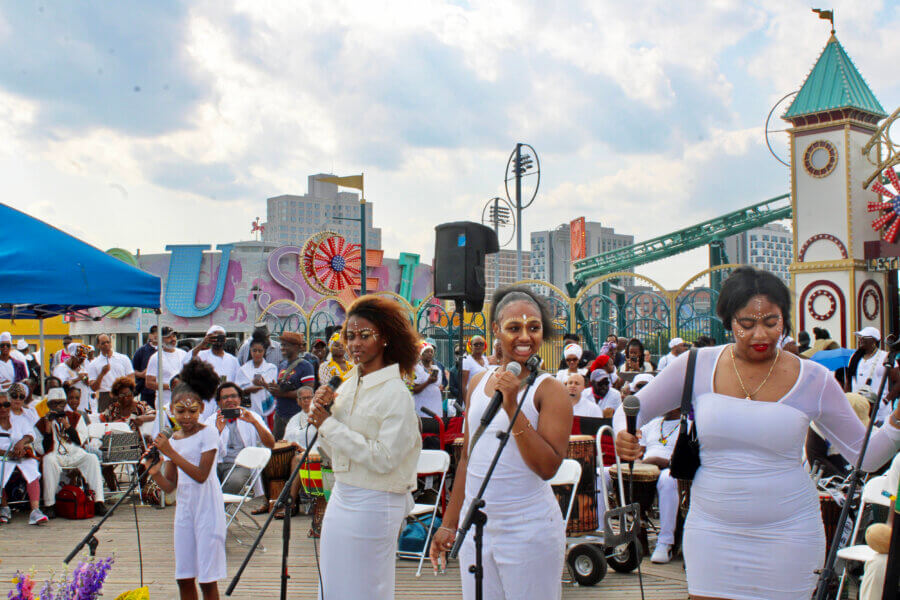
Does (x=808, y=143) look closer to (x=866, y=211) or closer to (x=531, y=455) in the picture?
(x=866, y=211)

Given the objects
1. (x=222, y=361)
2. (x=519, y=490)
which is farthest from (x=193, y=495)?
(x=222, y=361)

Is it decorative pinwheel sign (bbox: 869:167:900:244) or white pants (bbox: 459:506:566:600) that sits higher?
decorative pinwheel sign (bbox: 869:167:900:244)

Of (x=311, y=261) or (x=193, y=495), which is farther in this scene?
(x=311, y=261)

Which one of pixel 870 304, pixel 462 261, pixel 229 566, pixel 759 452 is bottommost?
pixel 229 566

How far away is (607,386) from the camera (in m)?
9.55

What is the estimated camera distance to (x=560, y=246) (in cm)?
6444

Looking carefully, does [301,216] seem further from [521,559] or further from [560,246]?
[521,559]

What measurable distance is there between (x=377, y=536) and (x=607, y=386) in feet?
21.7

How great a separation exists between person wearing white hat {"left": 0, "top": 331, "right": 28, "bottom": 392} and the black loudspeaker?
6.61 m

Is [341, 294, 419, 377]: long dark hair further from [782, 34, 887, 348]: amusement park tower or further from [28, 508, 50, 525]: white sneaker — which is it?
[782, 34, 887, 348]: amusement park tower

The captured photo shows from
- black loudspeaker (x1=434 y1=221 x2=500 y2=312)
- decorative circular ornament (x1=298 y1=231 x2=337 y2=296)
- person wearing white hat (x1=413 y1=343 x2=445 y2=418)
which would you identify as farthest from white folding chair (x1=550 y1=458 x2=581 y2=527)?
decorative circular ornament (x1=298 y1=231 x2=337 y2=296)

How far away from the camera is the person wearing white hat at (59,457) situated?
8.89 meters

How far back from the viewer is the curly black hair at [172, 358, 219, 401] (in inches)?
194

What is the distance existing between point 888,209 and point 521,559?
58.6 ft
